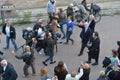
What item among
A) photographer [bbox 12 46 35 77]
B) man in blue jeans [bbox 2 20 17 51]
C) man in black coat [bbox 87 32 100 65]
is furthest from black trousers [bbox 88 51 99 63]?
man in blue jeans [bbox 2 20 17 51]

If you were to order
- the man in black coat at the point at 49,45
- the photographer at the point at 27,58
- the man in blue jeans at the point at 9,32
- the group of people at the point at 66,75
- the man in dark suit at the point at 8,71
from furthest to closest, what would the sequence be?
the man in blue jeans at the point at 9,32
the man in black coat at the point at 49,45
the photographer at the point at 27,58
the man in dark suit at the point at 8,71
the group of people at the point at 66,75

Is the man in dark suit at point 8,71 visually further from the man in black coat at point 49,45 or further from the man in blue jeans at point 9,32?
the man in blue jeans at point 9,32

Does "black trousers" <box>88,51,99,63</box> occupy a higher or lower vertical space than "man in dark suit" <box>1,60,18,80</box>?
lower

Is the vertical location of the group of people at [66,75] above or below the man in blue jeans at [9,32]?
below

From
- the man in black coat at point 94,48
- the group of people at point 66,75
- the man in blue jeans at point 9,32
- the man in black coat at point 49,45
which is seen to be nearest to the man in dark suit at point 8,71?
the group of people at point 66,75

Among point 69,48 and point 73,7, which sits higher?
point 73,7

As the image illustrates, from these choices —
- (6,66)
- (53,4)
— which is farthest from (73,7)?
(6,66)

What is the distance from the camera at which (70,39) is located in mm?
20609

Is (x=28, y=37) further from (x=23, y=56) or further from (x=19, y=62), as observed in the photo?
(x=23, y=56)

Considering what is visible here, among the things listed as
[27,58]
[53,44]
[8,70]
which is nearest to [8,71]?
[8,70]

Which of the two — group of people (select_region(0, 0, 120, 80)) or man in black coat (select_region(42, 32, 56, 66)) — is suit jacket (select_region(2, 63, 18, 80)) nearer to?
group of people (select_region(0, 0, 120, 80))

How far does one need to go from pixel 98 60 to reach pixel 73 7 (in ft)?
13.7

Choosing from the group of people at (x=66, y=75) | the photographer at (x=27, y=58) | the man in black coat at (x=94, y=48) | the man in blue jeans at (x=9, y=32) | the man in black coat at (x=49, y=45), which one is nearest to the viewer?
the group of people at (x=66, y=75)

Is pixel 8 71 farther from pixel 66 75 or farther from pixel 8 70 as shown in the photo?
pixel 66 75
